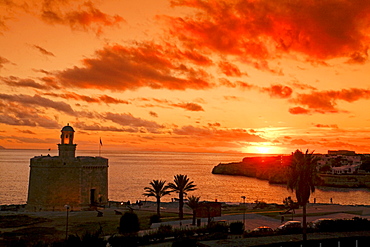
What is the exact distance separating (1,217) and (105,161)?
17.3 m

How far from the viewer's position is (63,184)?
162ft

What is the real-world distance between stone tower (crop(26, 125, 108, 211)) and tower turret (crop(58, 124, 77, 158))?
22.9 inches

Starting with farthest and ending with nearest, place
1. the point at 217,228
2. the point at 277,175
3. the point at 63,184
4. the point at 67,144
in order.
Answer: the point at 277,175
the point at 67,144
the point at 63,184
the point at 217,228

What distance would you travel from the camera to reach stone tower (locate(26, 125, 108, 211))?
4916cm

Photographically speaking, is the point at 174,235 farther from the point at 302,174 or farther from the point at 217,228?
the point at 302,174

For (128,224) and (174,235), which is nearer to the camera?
(174,235)

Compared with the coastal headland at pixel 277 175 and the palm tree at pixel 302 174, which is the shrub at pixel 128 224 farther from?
the coastal headland at pixel 277 175

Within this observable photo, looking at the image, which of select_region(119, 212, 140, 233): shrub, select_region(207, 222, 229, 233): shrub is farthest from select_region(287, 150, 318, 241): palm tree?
select_region(119, 212, 140, 233): shrub

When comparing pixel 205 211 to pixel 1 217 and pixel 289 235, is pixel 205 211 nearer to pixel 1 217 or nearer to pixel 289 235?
pixel 289 235

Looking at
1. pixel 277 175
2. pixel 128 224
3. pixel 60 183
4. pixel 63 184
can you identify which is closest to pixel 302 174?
pixel 128 224

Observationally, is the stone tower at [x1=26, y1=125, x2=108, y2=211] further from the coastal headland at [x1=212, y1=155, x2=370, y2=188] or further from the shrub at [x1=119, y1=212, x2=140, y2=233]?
the coastal headland at [x1=212, y1=155, x2=370, y2=188]

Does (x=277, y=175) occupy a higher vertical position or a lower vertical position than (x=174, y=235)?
higher

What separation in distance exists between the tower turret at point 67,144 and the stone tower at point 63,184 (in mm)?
582

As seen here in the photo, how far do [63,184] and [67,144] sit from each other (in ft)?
22.3
